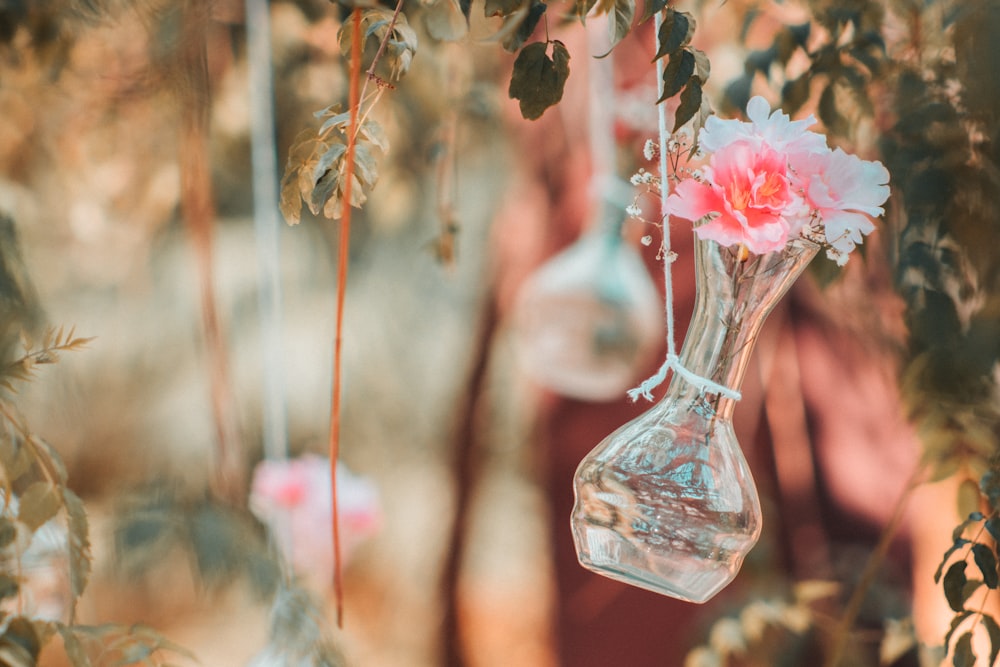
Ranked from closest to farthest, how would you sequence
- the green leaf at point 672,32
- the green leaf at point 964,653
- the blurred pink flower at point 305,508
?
the green leaf at point 672,32, the green leaf at point 964,653, the blurred pink flower at point 305,508

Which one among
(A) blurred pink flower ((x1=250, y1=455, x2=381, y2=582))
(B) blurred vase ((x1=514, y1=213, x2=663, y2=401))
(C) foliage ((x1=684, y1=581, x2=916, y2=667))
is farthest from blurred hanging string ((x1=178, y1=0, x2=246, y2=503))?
(C) foliage ((x1=684, y1=581, x2=916, y2=667))

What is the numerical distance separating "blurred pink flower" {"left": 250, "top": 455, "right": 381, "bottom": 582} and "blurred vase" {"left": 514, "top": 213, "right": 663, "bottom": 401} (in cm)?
42

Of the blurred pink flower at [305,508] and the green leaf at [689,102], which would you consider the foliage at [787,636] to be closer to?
the blurred pink flower at [305,508]

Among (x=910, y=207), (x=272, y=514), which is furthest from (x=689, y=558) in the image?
(x=272, y=514)

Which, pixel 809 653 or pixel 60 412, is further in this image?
pixel 809 653

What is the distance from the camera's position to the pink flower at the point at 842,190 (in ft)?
1.89

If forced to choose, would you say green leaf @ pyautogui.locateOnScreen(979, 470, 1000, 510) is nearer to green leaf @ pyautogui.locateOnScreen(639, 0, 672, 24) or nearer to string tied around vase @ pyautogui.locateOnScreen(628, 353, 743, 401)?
string tied around vase @ pyautogui.locateOnScreen(628, 353, 743, 401)

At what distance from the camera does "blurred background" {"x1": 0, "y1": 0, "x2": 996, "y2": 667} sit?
164 centimetres

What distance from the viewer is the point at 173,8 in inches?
57.8

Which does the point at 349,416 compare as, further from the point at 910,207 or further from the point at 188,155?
the point at 910,207

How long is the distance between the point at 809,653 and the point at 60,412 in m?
1.31

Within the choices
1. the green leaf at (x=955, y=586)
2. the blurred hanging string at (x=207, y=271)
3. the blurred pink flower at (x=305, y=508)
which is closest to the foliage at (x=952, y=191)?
the green leaf at (x=955, y=586)

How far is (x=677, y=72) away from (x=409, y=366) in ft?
4.24

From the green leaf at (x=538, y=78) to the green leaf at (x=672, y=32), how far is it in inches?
2.3
